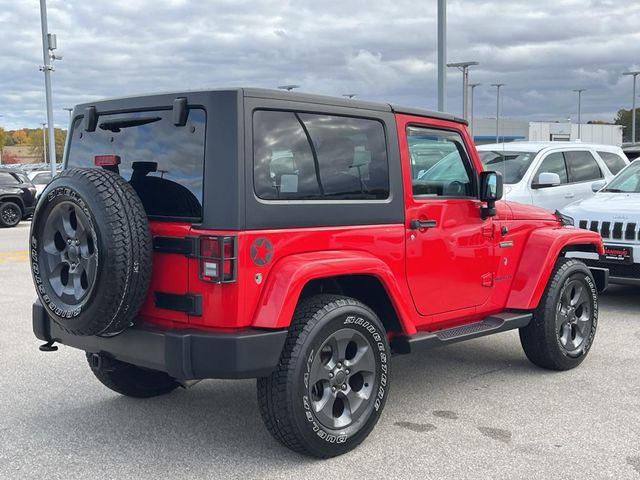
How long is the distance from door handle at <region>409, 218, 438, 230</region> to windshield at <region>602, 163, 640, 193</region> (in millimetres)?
5167

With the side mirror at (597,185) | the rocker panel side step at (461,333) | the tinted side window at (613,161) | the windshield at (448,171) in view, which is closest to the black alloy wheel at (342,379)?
the rocker panel side step at (461,333)

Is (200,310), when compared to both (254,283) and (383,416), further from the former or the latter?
(383,416)

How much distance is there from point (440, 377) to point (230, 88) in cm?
290

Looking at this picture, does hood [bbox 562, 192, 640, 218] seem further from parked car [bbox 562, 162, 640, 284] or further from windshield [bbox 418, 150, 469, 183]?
windshield [bbox 418, 150, 469, 183]

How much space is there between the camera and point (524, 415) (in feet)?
15.5

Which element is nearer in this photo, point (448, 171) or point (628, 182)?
point (448, 171)

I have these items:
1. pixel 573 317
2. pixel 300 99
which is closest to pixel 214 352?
pixel 300 99

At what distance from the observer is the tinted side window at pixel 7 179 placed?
20630 mm

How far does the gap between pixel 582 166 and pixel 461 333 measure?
7.59 m

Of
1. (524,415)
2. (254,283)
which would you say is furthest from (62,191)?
(524,415)

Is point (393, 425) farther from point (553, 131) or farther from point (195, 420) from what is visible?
point (553, 131)

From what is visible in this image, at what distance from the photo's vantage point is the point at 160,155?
4043 mm

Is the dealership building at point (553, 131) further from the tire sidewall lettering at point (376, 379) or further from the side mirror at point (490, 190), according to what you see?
the tire sidewall lettering at point (376, 379)

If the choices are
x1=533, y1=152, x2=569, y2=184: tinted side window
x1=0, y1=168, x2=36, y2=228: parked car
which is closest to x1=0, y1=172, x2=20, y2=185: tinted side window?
x1=0, y1=168, x2=36, y2=228: parked car
